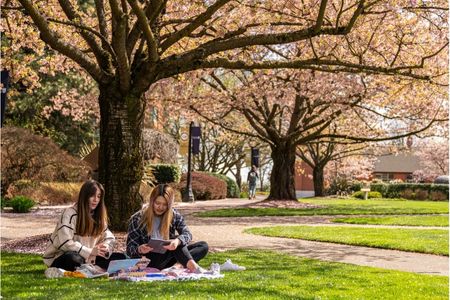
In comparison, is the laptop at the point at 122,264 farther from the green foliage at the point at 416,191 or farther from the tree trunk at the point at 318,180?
the tree trunk at the point at 318,180

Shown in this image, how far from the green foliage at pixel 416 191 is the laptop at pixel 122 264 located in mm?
38608

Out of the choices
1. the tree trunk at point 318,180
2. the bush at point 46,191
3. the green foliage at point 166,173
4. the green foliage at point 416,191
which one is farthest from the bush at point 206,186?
the green foliage at point 416,191

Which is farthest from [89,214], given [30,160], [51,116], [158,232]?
[51,116]

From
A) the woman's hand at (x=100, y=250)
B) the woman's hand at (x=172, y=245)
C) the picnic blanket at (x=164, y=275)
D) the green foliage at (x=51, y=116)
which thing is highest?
the green foliage at (x=51, y=116)

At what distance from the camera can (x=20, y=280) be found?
773 centimetres

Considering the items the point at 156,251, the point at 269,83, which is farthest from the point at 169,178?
the point at 156,251

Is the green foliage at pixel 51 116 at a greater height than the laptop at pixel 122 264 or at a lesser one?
greater

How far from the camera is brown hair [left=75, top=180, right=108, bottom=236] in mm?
8039

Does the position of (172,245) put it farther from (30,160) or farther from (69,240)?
(30,160)

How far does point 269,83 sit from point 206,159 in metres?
27.5

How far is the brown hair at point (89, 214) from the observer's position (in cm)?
804

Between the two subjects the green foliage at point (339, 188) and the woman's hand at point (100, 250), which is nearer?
the woman's hand at point (100, 250)

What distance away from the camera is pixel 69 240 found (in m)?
8.03

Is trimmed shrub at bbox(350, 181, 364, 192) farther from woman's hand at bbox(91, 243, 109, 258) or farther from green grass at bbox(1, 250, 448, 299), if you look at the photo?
woman's hand at bbox(91, 243, 109, 258)
